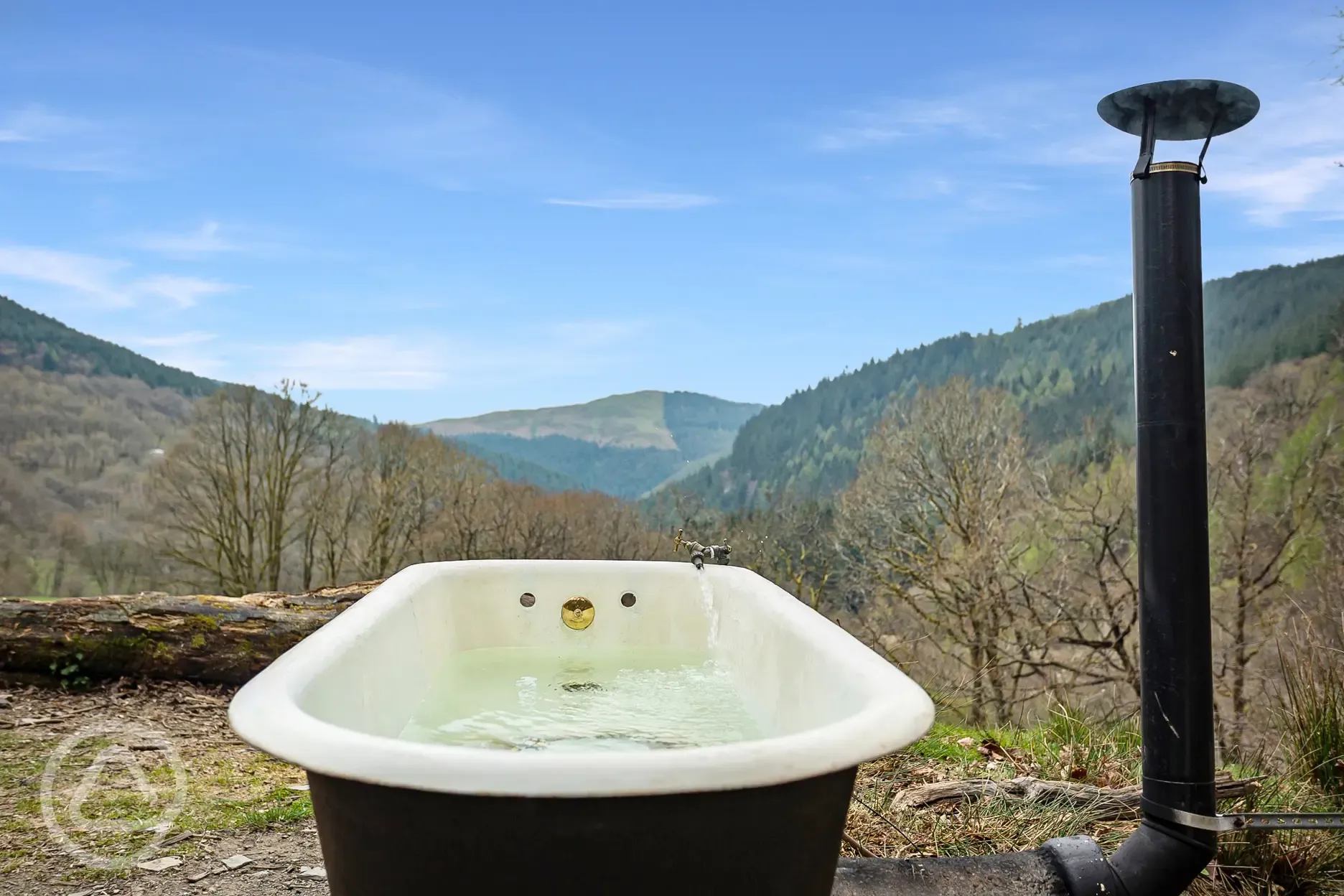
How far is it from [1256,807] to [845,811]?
1318 millimetres

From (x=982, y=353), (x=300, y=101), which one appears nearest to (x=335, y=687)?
(x=300, y=101)

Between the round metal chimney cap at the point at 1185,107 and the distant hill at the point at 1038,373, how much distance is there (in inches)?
239

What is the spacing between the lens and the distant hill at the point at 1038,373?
9.55 metres

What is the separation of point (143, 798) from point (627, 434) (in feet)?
47.8

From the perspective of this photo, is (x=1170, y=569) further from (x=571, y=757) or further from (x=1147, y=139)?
(x=571, y=757)

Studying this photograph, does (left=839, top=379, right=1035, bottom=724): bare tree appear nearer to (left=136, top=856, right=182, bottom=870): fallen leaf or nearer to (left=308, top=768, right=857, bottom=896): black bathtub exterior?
(left=136, top=856, right=182, bottom=870): fallen leaf

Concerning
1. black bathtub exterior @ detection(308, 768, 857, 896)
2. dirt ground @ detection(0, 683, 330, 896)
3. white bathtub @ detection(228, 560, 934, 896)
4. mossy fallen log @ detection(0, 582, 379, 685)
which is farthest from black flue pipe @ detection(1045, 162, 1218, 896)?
mossy fallen log @ detection(0, 582, 379, 685)

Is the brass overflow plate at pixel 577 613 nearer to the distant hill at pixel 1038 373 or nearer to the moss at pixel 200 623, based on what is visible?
the moss at pixel 200 623

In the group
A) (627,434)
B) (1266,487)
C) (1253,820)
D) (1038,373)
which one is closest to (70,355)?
(627,434)

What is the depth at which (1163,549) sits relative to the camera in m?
1.91

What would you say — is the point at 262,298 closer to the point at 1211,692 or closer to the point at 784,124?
the point at 784,124

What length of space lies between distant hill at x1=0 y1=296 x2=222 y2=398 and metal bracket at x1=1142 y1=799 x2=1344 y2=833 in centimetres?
1068

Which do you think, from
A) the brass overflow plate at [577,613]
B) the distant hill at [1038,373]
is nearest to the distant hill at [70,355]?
the distant hill at [1038,373]

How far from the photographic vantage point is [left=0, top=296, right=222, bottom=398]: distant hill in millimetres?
10992
